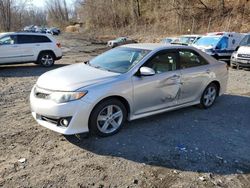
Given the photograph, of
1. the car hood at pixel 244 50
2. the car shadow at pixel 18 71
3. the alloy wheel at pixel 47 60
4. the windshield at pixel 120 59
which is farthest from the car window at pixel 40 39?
the windshield at pixel 120 59

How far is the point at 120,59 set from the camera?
6223 millimetres

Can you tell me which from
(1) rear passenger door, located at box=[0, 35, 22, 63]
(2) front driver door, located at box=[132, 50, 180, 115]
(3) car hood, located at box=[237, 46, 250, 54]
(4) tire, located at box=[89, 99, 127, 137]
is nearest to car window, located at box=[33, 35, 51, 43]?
(1) rear passenger door, located at box=[0, 35, 22, 63]

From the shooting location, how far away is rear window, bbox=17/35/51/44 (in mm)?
14688

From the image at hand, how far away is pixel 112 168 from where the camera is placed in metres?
4.43

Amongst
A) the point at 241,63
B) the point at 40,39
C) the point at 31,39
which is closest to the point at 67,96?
the point at 31,39

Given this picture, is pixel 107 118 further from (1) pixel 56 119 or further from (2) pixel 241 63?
(2) pixel 241 63

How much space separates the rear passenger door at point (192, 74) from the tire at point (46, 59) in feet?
32.9

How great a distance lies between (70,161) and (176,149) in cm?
168

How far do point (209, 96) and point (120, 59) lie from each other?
8.24ft

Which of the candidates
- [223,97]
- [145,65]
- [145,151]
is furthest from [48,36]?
[145,151]

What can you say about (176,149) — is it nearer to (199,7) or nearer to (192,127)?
(192,127)

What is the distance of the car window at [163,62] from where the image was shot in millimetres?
6079

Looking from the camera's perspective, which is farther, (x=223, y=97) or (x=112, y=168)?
(x=223, y=97)

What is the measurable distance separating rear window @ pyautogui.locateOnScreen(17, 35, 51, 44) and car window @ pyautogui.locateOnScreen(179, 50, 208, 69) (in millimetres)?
9972
